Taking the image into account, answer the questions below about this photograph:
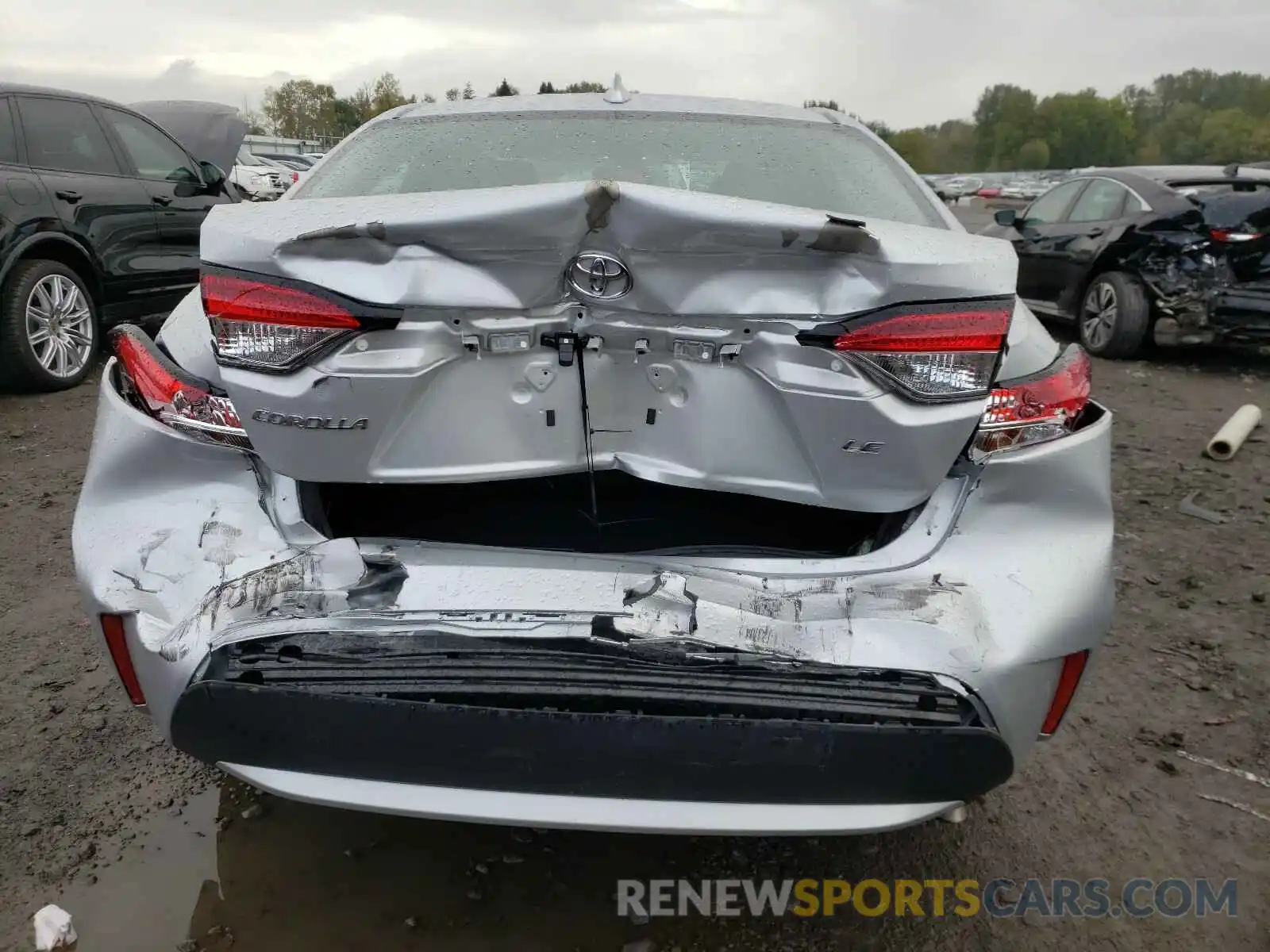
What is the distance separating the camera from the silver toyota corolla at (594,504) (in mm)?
1519

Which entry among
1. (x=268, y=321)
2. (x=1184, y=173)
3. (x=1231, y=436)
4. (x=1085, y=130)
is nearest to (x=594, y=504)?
(x=268, y=321)

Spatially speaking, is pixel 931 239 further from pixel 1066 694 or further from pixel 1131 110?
pixel 1131 110

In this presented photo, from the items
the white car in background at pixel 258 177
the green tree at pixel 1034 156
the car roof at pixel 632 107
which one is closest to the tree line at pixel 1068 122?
the green tree at pixel 1034 156

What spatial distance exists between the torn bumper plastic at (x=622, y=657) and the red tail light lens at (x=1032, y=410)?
47 mm

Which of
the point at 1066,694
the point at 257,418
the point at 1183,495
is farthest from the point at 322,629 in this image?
the point at 1183,495

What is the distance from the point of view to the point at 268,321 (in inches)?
64.1

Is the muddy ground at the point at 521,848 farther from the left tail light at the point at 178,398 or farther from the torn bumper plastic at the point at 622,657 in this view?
the left tail light at the point at 178,398

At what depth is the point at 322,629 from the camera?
5.19ft

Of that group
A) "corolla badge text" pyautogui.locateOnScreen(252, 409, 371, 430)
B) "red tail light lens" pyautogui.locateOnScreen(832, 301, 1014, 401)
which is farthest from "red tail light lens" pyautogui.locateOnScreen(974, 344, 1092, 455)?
"corolla badge text" pyautogui.locateOnScreen(252, 409, 371, 430)

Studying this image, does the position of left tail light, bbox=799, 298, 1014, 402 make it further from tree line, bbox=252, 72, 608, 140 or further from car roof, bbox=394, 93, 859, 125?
tree line, bbox=252, 72, 608, 140

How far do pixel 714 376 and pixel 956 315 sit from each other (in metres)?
0.43

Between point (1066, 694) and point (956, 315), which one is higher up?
point (956, 315)

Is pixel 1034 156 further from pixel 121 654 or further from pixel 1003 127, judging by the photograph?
pixel 121 654

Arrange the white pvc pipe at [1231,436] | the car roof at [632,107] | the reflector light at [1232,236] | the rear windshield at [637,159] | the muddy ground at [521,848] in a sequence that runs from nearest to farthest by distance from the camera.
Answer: the muddy ground at [521,848] → the rear windshield at [637,159] → the car roof at [632,107] → the white pvc pipe at [1231,436] → the reflector light at [1232,236]
